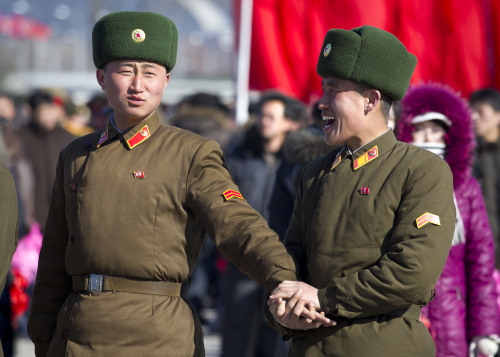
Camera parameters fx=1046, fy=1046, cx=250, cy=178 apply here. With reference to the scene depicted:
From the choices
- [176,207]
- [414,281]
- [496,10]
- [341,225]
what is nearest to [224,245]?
[176,207]

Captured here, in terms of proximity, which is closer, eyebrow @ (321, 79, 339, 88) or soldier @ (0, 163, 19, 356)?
soldier @ (0, 163, 19, 356)

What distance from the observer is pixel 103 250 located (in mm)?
3844

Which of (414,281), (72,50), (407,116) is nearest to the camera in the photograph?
(414,281)

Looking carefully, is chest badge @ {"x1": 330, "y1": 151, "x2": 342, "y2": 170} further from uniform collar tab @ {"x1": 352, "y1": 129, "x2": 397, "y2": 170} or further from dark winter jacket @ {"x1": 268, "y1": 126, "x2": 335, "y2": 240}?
dark winter jacket @ {"x1": 268, "y1": 126, "x2": 335, "y2": 240}

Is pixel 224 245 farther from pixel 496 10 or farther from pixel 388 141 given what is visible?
pixel 496 10

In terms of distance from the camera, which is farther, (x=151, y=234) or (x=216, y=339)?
(x=216, y=339)

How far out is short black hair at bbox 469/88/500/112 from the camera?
8219 mm

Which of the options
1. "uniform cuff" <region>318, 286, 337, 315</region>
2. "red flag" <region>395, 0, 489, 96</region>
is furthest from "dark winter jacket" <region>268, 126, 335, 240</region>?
"red flag" <region>395, 0, 489, 96</region>

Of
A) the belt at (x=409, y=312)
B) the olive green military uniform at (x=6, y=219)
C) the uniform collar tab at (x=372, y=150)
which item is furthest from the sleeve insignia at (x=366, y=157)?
the olive green military uniform at (x=6, y=219)

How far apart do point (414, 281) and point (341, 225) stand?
0.33 metres

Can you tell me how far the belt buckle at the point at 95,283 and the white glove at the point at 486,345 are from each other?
6.99 ft

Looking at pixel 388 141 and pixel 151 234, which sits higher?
pixel 388 141

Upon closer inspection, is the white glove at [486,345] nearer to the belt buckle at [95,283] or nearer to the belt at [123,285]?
the belt at [123,285]

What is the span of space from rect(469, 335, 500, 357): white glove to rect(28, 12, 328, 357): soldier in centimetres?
169
